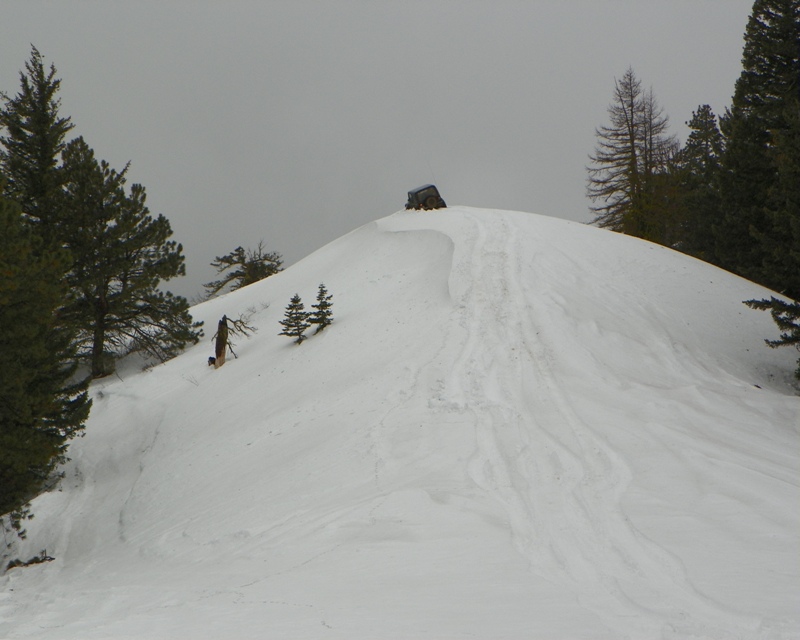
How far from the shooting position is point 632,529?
689 cm

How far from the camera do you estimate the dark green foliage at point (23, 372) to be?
10.8 m

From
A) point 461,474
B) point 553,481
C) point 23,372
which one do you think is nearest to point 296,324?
point 23,372

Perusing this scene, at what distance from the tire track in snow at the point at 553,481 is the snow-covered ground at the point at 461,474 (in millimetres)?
39

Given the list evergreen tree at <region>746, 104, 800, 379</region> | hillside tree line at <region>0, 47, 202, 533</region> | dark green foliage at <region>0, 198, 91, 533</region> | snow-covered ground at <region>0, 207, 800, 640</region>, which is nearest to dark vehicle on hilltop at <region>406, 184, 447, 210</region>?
snow-covered ground at <region>0, 207, 800, 640</region>

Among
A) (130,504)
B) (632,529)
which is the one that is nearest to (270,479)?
(130,504)

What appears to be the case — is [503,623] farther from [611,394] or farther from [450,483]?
[611,394]

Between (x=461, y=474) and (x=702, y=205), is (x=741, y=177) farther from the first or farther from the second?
(x=461, y=474)

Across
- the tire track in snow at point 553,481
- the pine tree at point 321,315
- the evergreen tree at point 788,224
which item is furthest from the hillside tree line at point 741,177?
the pine tree at point 321,315

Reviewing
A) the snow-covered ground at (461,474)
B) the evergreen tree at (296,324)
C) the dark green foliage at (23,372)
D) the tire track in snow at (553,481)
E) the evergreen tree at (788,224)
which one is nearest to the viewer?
the tire track in snow at (553,481)

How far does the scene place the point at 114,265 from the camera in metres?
19.6

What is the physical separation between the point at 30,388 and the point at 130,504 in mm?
3127

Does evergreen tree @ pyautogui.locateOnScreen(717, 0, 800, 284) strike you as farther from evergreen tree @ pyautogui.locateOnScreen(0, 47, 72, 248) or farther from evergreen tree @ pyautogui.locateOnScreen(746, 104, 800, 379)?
evergreen tree @ pyautogui.locateOnScreen(0, 47, 72, 248)

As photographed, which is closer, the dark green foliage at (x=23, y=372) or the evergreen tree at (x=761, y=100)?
the dark green foliage at (x=23, y=372)

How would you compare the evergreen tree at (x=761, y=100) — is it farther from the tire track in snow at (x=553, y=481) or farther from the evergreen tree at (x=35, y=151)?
the evergreen tree at (x=35, y=151)
